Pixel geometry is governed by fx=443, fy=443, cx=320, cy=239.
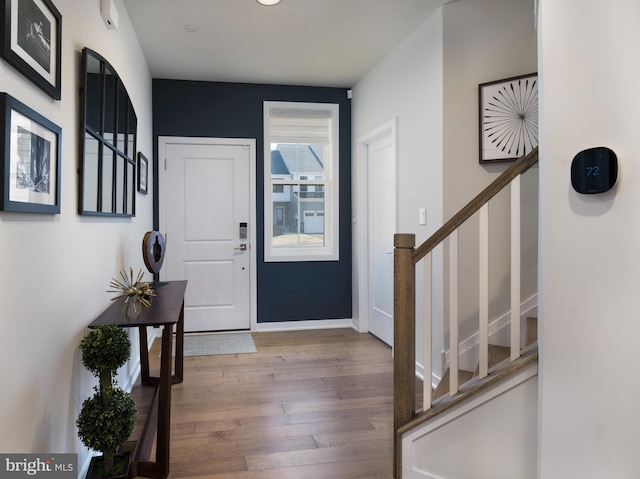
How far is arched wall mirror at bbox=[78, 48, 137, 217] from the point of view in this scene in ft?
6.46

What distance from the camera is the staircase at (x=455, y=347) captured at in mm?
1721

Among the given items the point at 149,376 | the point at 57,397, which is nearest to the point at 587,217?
the point at 57,397

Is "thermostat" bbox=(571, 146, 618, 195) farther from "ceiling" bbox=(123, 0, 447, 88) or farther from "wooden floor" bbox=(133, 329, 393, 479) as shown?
A: "ceiling" bbox=(123, 0, 447, 88)

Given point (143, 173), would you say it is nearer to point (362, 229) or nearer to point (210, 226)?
point (210, 226)

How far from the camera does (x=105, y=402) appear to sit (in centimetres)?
173

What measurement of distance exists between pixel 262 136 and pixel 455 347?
3462 millimetres

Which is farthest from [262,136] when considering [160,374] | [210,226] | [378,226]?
[160,374]

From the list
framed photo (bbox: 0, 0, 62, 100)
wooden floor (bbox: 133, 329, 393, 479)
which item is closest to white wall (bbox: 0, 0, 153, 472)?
framed photo (bbox: 0, 0, 62, 100)

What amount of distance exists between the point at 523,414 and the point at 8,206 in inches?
73.7

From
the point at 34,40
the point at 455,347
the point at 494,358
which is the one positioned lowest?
the point at 494,358

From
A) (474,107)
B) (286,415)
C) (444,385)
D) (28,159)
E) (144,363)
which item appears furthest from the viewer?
(144,363)

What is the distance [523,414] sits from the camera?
1708mm

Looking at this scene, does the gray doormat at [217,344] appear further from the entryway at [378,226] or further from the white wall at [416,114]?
the white wall at [416,114]

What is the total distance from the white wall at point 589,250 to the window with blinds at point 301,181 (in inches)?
136
